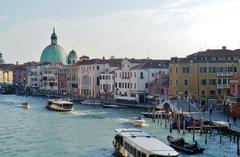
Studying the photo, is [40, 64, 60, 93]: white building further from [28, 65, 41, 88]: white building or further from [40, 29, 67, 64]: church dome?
[40, 29, 67, 64]: church dome

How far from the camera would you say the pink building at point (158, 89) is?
45969 millimetres

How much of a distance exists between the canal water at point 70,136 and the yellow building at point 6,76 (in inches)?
3149

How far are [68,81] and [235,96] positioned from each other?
4408 cm

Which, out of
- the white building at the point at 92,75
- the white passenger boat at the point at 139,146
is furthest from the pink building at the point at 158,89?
the white passenger boat at the point at 139,146

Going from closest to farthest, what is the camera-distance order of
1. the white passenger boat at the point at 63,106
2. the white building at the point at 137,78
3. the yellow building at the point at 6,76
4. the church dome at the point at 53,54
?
the white passenger boat at the point at 63,106
the white building at the point at 137,78
the church dome at the point at 53,54
the yellow building at the point at 6,76

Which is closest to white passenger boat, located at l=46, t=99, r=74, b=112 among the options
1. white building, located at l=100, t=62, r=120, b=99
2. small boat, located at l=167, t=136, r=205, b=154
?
white building, located at l=100, t=62, r=120, b=99

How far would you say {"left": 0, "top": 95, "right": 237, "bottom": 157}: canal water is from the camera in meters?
23.4

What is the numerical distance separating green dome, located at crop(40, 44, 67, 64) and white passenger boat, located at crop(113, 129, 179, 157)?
71.4 meters

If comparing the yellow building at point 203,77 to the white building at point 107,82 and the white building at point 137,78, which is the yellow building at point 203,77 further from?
the white building at point 107,82

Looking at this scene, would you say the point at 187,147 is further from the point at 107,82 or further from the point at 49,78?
the point at 49,78

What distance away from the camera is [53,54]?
94.3 m

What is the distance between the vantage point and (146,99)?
5128 cm

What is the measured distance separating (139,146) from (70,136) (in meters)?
9.96

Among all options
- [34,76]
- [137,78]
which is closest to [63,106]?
[137,78]
